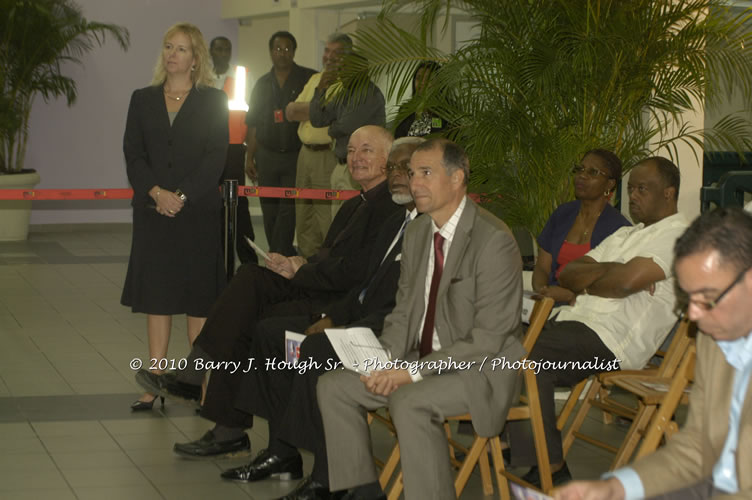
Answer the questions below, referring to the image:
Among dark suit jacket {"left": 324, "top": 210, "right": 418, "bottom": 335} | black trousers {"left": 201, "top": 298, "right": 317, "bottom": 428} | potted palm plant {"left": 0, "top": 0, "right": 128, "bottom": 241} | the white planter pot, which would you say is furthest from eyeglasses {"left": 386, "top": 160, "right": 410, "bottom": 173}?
the white planter pot

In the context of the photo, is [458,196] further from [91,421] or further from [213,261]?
[91,421]

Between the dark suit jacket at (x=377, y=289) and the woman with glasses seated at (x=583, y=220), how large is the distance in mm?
830

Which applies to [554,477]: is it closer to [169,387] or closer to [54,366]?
[169,387]

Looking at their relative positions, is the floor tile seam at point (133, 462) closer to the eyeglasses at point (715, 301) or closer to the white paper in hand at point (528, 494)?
the white paper in hand at point (528, 494)

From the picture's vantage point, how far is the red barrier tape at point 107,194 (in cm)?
705

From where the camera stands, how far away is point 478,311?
151 inches

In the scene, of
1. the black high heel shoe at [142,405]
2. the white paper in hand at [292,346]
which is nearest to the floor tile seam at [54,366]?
the black high heel shoe at [142,405]

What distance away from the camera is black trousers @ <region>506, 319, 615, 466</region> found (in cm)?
432

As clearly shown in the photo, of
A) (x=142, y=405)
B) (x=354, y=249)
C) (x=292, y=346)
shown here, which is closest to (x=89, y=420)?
(x=142, y=405)

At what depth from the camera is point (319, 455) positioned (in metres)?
4.08

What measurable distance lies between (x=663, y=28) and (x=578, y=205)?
1.19m

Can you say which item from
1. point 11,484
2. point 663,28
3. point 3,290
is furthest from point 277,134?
point 11,484

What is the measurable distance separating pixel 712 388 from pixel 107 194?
536cm

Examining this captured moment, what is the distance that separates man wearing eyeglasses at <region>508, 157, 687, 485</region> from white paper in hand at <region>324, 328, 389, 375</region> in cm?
71
